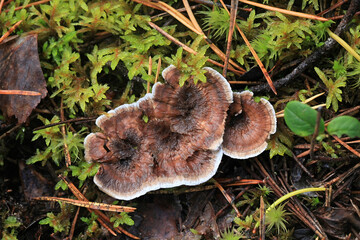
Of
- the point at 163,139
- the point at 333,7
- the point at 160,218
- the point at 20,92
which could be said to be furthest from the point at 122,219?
the point at 333,7

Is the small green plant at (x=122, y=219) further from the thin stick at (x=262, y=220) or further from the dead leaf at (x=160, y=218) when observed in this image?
Answer: the thin stick at (x=262, y=220)

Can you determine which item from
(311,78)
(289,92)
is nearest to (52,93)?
(289,92)

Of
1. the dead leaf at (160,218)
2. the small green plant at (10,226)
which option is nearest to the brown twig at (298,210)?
the dead leaf at (160,218)

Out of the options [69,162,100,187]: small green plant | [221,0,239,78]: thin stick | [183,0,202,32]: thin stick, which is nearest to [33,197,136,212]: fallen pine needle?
[69,162,100,187]: small green plant

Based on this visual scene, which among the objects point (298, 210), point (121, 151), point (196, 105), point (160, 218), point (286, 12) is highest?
point (286, 12)

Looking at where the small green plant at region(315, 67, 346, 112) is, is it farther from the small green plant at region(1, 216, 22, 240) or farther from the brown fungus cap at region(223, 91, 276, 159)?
the small green plant at region(1, 216, 22, 240)

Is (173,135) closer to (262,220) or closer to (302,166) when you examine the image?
(262,220)
